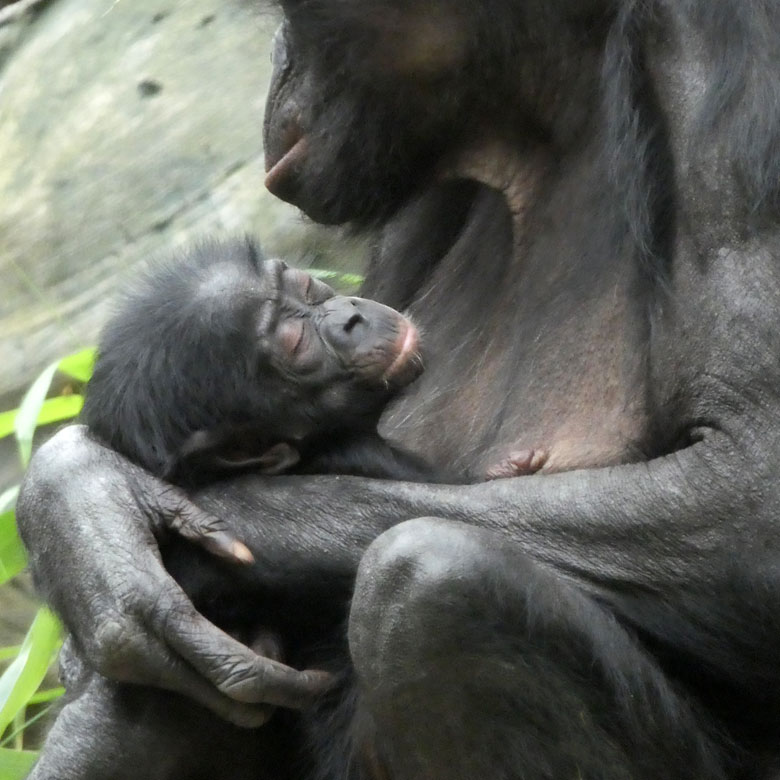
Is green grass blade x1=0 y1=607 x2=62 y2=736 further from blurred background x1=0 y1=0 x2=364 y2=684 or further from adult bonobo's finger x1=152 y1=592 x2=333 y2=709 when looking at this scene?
blurred background x1=0 y1=0 x2=364 y2=684

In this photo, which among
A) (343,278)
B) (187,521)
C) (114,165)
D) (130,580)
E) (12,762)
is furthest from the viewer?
(114,165)

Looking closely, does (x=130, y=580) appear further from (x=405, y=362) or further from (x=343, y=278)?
(x=343, y=278)

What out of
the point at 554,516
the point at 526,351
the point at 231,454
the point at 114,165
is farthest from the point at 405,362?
the point at 114,165

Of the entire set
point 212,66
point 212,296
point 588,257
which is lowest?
point 212,66

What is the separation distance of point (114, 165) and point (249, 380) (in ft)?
11.3

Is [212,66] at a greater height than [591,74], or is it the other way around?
[591,74]

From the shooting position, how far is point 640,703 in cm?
274

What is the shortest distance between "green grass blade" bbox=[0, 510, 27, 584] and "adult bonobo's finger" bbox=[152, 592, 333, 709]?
136 centimetres

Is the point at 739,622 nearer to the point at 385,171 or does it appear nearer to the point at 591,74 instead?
the point at 591,74

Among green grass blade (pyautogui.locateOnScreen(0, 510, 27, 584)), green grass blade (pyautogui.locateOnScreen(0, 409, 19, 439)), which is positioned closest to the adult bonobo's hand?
green grass blade (pyautogui.locateOnScreen(0, 510, 27, 584))

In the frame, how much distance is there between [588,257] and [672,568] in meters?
0.79

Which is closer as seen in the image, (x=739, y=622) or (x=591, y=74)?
(x=739, y=622)

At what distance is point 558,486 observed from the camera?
2.93m

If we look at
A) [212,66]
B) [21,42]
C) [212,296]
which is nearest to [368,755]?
[212,296]
